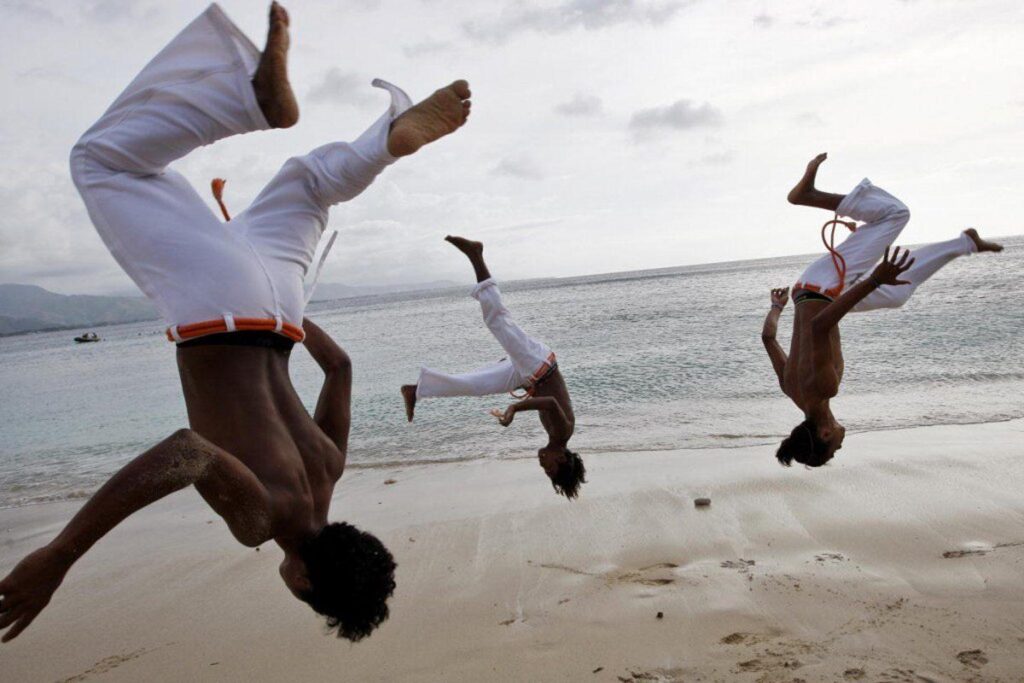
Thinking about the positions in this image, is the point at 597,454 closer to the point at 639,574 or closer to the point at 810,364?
the point at 810,364

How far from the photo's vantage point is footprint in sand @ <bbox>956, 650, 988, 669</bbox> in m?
3.97

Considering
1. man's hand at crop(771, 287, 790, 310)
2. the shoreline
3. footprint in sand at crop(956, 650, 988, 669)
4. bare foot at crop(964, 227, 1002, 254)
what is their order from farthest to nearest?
the shoreline < man's hand at crop(771, 287, 790, 310) < bare foot at crop(964, 227, 1002, 254) < footprint in sand at crop(956, 650, 988, 669)

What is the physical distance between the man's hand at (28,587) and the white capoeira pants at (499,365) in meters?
5.26

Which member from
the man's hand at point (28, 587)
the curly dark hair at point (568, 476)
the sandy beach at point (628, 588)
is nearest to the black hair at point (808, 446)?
the sandy beach at point (628, 588)

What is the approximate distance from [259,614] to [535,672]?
6.81 feet

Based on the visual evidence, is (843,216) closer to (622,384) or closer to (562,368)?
(622,384)

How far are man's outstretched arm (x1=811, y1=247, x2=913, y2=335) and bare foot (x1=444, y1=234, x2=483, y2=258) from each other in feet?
10.5

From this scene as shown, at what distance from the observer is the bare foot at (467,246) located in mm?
7254

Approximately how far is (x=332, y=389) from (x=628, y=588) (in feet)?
8.58

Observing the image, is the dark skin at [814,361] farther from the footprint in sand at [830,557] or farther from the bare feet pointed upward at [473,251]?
the bare feet pointed upward at [473,251]

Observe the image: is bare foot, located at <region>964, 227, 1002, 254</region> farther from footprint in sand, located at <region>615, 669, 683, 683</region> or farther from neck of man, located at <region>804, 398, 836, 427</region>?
footprint in sand, located at <region>615, 669, 683, 683</region>

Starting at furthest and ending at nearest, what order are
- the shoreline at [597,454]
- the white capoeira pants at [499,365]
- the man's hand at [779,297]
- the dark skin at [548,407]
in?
the shoreline at [597,454], the white capoeira pants at [499,365], the dark skin at [548,407], the man's hand at [779,297]

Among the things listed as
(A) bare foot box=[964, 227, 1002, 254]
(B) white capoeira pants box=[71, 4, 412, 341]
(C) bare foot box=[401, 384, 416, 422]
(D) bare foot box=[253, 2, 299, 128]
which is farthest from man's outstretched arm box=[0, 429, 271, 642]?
(C) bare foot box=[401, 384, 416, 422]

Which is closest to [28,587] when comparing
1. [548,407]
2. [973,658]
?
[973,658]
